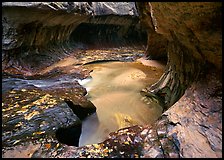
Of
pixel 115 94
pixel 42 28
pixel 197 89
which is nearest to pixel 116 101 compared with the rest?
pixel 115 94

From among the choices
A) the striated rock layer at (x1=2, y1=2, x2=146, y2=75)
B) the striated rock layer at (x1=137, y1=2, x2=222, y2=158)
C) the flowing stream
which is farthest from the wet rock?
the striated rock layer at (x1=2, y1=2, x2=146, y2=75)

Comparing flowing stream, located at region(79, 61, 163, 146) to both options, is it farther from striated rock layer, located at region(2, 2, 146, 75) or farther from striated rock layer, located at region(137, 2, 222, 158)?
striated rock layer, located at region(2, 2, 146, 75)

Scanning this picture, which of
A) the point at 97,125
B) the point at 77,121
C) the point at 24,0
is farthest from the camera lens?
the point at 24,0

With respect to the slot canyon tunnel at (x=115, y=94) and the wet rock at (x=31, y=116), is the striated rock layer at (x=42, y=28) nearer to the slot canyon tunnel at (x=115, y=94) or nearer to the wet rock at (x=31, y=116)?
the slot canyon tunnel at (x=115, y=94)

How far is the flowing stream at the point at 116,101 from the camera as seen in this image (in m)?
4.11

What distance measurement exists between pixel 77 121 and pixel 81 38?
37.9 ft

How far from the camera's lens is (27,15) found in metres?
6.86

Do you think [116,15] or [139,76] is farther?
[116,15]

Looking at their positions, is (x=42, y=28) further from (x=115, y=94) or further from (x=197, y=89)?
(x=197, y=89)

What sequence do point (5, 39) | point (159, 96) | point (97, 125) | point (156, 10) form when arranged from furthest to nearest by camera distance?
point (5, 39) → point (159, 96) → point (97, 125) → point (156, 10)

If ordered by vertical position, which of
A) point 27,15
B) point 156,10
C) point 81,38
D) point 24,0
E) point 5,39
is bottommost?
point 81,38

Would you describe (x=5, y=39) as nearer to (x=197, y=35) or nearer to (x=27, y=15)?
(x=27, y=15)

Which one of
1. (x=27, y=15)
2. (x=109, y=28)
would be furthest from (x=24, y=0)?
(x=109, y=28)

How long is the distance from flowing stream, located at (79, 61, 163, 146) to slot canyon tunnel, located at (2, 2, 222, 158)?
0.02m
